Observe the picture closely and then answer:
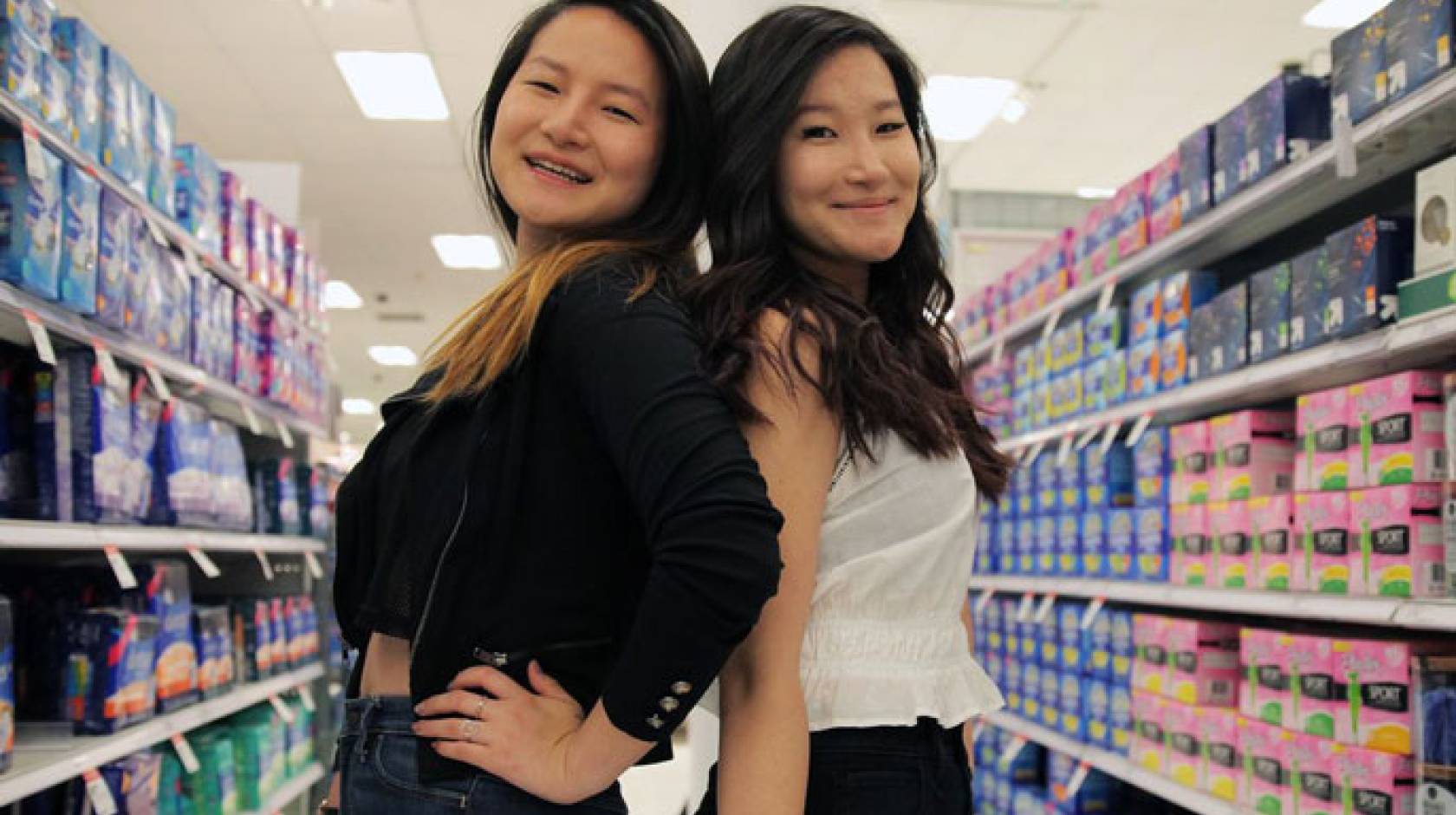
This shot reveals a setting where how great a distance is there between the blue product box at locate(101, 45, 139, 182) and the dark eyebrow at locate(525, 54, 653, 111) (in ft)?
5.90

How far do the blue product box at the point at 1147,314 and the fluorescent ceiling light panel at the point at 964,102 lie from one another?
13.1 ft

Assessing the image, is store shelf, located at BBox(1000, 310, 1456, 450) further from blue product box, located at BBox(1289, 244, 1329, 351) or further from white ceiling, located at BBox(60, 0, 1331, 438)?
white ceiling, located at BBox(60, 0, 1331, 438)

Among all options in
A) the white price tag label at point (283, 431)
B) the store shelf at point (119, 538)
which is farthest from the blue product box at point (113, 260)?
the white price tag label at point (283, 431)

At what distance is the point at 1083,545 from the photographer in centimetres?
361

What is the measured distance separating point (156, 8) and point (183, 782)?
442 centimetres

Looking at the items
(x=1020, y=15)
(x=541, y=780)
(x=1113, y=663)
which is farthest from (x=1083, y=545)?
(x=1020, y=15)

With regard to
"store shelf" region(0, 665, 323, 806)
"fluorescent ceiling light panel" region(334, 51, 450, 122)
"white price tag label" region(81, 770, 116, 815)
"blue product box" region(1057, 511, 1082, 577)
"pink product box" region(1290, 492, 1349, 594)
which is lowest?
"white price tag label" region(81, 770, 116, 815)

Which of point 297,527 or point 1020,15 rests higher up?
point 1020,15

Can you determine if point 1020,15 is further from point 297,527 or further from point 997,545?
point 297,527

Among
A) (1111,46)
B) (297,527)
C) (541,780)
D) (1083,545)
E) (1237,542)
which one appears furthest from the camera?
(1111,46)

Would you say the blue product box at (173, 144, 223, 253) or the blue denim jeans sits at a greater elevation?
the blue product box at (173, 144, 223, 253)

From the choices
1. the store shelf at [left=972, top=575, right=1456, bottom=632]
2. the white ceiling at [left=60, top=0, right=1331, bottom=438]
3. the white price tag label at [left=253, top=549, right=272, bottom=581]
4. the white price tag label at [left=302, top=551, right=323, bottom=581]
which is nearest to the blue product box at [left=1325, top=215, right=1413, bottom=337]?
the store shelf at [left=972, top=575, right=1456, bottom=632]

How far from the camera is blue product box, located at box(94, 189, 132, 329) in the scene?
2.57 metres

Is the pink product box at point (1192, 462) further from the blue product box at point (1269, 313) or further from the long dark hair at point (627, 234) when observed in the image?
the long dark hair at point (627, 234)
